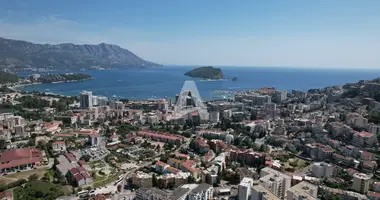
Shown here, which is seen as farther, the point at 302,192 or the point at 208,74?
the point at 208,74

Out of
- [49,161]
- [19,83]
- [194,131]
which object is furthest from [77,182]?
[19,83]

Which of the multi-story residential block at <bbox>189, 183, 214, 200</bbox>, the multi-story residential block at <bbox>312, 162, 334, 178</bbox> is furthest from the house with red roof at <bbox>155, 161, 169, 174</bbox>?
the multi-story residential block at <bbox>312, 162, 334, 178</bbox>

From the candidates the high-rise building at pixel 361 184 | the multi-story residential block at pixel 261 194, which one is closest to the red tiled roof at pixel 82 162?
the multi-story residential block at pixel 261 194

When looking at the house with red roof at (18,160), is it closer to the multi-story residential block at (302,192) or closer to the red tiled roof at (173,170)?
the red tiled roof at (173,170)

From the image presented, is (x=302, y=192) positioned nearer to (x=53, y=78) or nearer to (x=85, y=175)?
(x=85, y=175)

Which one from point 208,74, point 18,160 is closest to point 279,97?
point 18,160

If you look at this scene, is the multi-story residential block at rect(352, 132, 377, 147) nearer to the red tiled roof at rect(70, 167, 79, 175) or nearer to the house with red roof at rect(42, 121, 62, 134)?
the red tiled roof at rect(70, 167, 79, 175)

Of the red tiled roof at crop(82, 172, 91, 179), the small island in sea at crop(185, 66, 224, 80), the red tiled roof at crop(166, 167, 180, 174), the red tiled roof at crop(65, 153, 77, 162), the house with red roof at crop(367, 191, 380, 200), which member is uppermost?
the small island in sea at crop(185, 66, 224, 80)

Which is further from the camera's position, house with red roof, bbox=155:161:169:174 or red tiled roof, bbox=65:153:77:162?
red tiled roof, bbox=65:153:77:162
